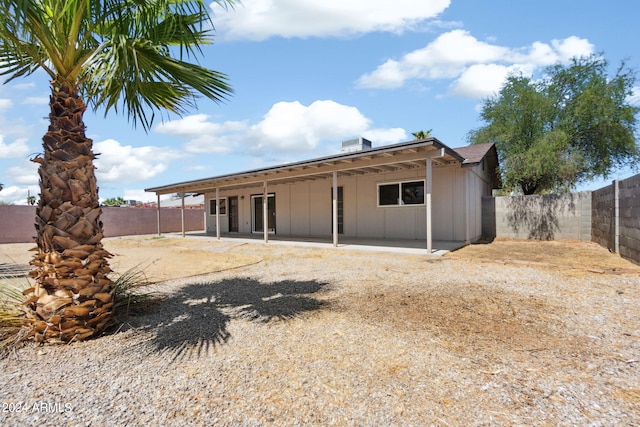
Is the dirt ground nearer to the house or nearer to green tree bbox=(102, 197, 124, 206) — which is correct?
the house

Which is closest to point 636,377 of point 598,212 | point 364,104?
point 598,212

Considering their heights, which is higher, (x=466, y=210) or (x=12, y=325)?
(x=466, y=210)

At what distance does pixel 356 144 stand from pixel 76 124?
15021 millimetres

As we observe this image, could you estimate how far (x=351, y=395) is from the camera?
2.07m

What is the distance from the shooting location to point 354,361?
99.7 inches

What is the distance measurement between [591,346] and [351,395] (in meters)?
2.30

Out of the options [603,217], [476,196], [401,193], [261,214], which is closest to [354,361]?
[401,193]

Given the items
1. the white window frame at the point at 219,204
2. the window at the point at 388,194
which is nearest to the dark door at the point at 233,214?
the white window frame at the point at 219,204

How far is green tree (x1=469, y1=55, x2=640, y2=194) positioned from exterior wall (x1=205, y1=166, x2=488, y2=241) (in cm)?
254

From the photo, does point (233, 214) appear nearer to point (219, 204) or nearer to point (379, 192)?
point (219, 204)

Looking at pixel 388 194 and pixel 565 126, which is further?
pixel 565 126

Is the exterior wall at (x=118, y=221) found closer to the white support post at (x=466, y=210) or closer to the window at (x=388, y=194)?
the window at (x=388, y=194)

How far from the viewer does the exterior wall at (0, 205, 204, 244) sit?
14.1m

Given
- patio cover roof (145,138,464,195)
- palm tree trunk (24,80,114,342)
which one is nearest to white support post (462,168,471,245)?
patio cover roof (145,138,464,195)
